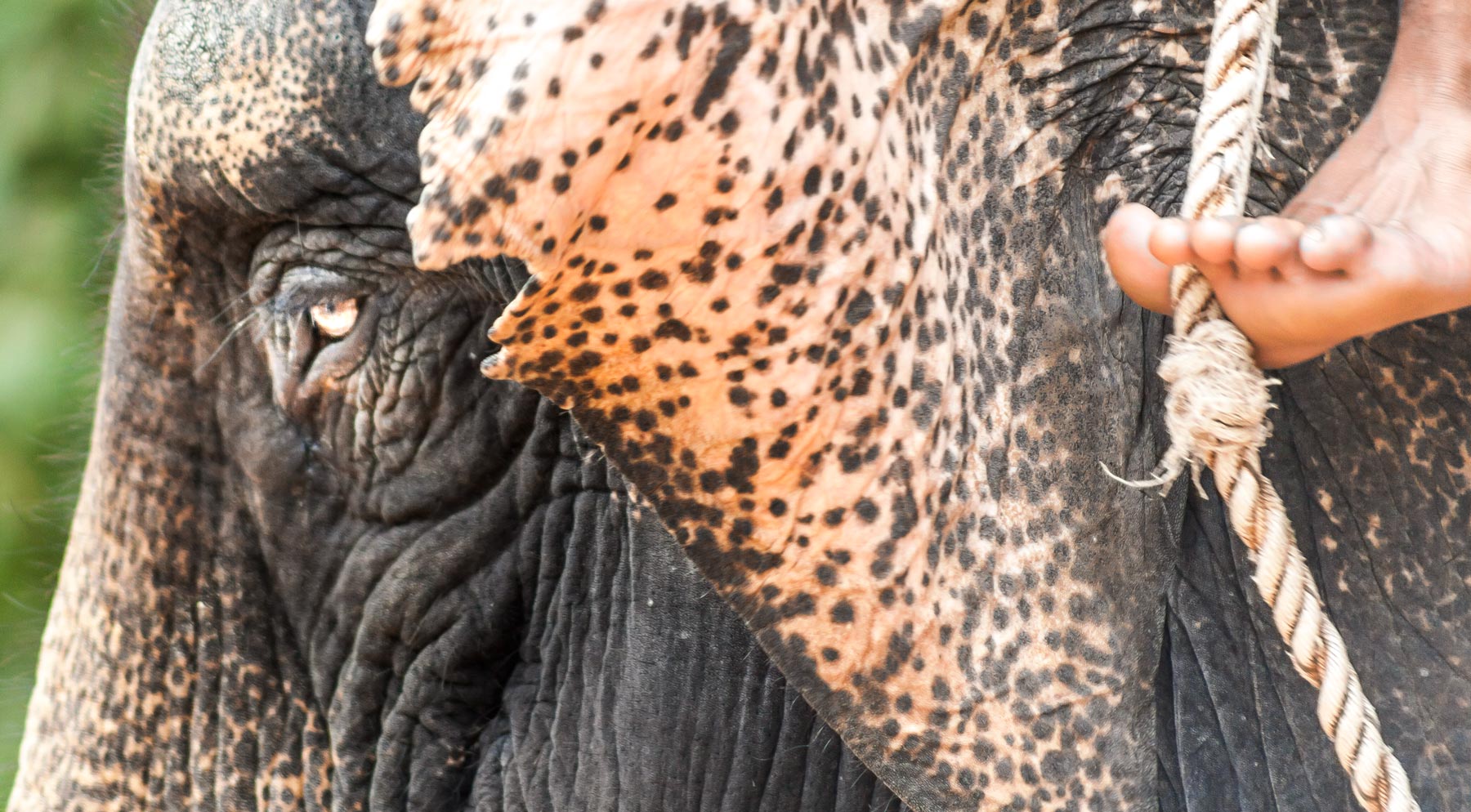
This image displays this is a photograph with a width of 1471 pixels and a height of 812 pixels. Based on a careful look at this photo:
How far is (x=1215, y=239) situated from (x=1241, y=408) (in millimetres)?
Answer: 87

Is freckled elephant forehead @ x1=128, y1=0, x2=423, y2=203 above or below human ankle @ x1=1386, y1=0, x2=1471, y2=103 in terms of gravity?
above

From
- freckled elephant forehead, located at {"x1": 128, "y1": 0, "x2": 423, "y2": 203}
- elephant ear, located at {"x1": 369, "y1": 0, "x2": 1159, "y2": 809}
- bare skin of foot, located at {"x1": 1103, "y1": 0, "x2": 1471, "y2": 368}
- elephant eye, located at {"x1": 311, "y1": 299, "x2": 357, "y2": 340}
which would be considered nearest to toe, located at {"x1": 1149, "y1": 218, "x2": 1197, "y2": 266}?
bare skin of foot, located at {"x1": 1103, "y1": 0, "x2": 1471, "y2": 368}

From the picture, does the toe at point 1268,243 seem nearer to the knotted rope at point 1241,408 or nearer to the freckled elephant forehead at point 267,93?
the knotted rope at point 1241,408

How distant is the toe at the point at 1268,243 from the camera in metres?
0.72

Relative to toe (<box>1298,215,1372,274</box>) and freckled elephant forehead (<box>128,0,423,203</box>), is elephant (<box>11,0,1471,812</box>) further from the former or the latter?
toe (<box>1298,215,1372,274</box>)

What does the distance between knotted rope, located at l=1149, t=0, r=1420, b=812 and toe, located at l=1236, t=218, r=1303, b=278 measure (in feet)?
0.09

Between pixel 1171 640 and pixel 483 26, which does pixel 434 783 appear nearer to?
pixel 1171 640

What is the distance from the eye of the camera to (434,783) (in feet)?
4.52

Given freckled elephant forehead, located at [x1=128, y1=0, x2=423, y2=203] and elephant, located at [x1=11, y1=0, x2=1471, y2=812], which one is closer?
elephant, located at [x1=11, y1=0, x2=1471, y2=812]

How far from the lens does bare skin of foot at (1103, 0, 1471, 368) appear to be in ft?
2.39

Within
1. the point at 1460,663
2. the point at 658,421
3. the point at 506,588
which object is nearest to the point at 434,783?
the point at 506,588

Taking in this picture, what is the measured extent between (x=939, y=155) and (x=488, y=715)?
0.74 meters

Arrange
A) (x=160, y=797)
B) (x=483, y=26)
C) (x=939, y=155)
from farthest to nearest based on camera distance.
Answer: (x=160, y=797) < (x=939, y=155) < (x=483, y=26)

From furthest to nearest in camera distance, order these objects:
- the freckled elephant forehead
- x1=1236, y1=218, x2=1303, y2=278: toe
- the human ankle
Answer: the freckled elephant forehead
the human ankle
x1=1236, y1=218, x2=1303, y2=278: toe
